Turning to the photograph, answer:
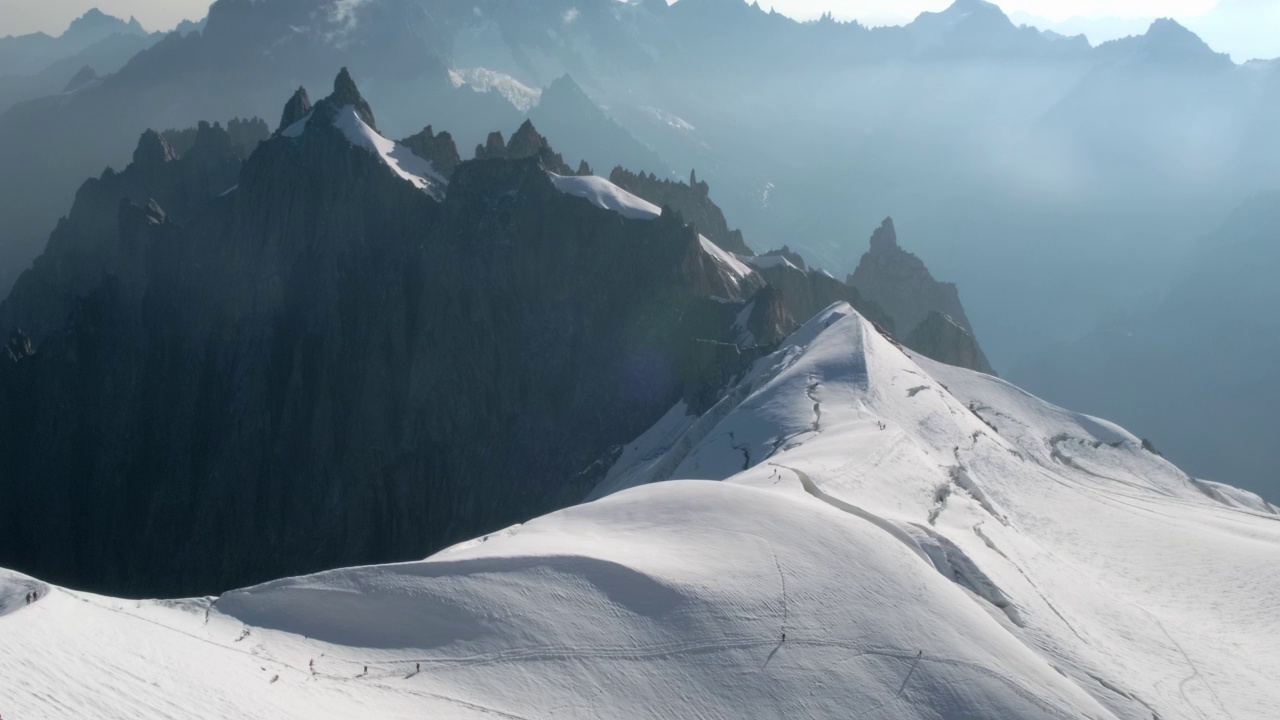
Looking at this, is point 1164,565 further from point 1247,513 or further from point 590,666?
point 590,666

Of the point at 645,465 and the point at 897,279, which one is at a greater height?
the point at 897,279

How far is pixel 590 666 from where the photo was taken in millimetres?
19203

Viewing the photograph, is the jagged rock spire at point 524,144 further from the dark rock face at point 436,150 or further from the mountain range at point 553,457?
the dark rock face at point 436,150

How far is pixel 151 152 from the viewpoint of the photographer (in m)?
98.1

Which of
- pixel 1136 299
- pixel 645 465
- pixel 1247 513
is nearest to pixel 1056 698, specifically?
pixel 1247 513

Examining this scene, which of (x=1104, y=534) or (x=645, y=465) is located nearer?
(x=1104, y=534)

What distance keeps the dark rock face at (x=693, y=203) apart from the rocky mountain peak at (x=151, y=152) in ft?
156

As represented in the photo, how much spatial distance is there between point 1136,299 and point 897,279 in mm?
90240

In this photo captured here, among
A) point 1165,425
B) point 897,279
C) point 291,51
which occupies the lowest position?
point 1165,425

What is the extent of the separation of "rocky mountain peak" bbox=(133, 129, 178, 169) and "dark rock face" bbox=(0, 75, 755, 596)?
24.4m

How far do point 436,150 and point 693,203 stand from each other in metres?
25.9

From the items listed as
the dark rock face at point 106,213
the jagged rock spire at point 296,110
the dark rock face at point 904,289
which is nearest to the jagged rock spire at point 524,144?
the jagged rock spire at point 296,110

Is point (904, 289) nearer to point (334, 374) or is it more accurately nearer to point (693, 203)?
point (693, 203)

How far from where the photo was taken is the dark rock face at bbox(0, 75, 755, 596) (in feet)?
209
